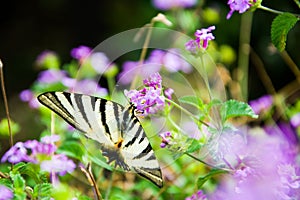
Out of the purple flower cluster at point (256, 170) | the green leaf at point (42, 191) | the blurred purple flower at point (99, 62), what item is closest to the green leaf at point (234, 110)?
the purple flower cluster at point (256, 170)

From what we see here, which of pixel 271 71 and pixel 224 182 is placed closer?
pixel 224 182

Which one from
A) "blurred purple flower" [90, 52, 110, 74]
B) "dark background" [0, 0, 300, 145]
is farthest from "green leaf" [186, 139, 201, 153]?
"dark background" [0, 0, 300, 145]

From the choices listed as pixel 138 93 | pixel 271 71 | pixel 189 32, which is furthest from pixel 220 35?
pixel 138 93

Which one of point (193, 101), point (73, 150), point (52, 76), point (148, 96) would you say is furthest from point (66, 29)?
point (148, 96)

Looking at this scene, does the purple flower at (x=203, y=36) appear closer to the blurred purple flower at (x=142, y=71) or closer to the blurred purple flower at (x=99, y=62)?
the blurred purple flower at (x=142, y=71)

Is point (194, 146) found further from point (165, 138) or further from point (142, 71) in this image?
point (142, 71)

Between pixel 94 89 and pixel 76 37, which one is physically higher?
pixel 94 89

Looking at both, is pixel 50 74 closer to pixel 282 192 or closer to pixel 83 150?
pixel 83 150
